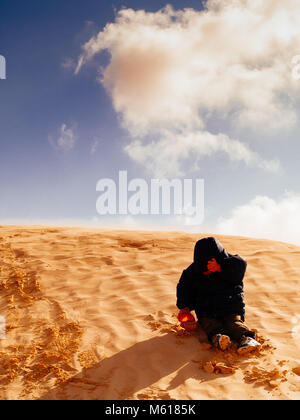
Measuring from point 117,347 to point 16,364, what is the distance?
1.19 meters

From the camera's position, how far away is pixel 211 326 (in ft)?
14.2

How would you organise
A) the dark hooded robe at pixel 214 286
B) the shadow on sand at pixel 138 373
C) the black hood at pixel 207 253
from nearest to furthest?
the shadow on sand at pixel 138 373 < the dark hooded robe at pixel 214 286 < the black hood at pixel 207 253

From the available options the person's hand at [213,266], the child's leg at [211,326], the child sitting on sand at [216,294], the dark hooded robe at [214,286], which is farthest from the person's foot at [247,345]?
the person's hand at [213,266]

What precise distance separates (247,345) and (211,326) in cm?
51

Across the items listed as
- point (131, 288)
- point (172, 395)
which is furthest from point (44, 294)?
point (172, 395)

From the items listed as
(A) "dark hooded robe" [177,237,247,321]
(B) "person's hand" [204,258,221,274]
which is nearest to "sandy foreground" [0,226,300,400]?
(A) "dark hooded robe" [177,237,247,321]

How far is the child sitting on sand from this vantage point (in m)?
4.25

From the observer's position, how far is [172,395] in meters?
3.27

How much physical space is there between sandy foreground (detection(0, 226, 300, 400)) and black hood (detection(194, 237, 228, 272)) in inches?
36.3

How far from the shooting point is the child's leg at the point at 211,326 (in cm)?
423

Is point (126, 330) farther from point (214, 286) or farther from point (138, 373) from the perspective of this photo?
point (214, 286)

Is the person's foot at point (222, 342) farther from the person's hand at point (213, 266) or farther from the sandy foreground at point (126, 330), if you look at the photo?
the person's hand at point (213, 266)
